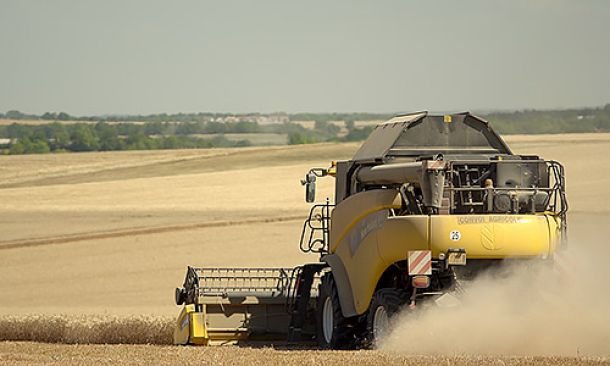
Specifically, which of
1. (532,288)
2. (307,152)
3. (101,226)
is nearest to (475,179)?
(532,288)

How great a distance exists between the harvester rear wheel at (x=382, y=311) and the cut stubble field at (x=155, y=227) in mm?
1014

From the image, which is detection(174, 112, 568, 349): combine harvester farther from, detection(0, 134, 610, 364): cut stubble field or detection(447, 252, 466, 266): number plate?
detection(0, 134, 610, 364): cut stubble field

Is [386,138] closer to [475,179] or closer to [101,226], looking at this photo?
[475,179]

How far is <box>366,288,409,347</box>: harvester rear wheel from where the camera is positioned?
43.3 ft

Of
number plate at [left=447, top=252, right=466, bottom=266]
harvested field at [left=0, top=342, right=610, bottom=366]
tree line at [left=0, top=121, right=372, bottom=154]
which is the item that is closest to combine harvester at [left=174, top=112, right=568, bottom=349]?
number plate at [left=447, top=252, right=466, bottom=266]

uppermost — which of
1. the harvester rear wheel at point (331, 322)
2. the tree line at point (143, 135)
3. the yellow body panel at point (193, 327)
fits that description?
the harvester rear wheel at point (331, 322)

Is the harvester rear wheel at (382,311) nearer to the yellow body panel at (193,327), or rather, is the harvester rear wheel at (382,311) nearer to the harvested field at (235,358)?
the harvested field at (235,358)

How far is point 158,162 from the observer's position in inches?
2534

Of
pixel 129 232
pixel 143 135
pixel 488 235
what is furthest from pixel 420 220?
pixel 143 135

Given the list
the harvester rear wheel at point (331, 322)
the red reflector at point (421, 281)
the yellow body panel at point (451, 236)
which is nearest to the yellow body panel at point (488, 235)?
the yellow body panel at point (451, 236)

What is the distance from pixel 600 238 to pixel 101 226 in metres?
23.9

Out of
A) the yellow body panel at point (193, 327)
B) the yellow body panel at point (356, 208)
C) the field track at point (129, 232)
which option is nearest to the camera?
the yellow body panel at point (356, 208)

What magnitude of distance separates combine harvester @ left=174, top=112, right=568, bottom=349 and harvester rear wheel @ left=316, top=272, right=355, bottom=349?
0.05 ft

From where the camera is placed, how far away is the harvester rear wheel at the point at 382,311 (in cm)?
1321
